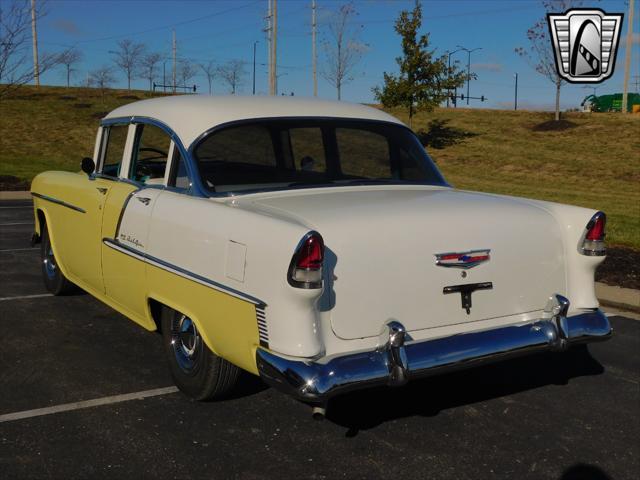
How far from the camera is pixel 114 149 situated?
6.08 meters

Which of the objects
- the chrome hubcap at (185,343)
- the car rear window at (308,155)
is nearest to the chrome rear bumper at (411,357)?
the chrome hubcap at (185,343)

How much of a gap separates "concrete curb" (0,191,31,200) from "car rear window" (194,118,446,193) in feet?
48.9

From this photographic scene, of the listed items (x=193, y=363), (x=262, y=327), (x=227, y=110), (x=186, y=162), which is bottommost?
(x=193, y=363)

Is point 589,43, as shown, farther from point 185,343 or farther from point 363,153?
point 185,343

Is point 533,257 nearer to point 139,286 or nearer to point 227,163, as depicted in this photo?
point 227,163

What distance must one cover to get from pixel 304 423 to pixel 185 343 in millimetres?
925

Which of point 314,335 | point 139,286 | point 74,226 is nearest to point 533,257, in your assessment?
point 314,335

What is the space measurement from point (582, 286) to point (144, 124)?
3.31 meters

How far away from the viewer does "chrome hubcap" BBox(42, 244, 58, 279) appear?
726 cm

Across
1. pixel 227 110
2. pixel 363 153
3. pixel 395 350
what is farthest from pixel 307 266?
pixel 363 153

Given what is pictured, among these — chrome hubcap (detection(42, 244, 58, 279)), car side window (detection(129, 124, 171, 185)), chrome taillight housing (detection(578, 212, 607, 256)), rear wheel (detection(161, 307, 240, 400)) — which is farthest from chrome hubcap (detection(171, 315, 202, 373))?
chrome hubcap (detection(42, 244, 58, 279))

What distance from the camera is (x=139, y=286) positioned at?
4875 millimetres

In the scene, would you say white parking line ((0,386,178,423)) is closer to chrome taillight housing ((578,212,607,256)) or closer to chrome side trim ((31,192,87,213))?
chrome side trim ((31,192,87,213))

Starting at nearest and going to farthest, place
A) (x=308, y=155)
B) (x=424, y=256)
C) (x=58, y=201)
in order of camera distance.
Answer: (x=424, y=256), (x=308, y=155), (x=58, y=201)
